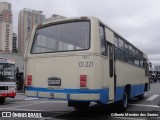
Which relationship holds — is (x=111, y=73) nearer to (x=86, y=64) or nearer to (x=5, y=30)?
(x=86, y=64)

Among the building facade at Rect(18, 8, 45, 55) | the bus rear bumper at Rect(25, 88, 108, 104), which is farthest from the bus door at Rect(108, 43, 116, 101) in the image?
the building facade at Rect(18, 8, 45, 55)

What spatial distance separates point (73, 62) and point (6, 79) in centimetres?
859

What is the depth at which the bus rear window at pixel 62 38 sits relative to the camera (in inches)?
374

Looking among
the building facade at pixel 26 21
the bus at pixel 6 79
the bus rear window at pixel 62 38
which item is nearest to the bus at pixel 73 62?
the bus rear window at pixel 62 38

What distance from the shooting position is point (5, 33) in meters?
63.8

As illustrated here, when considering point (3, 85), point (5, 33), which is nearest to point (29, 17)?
point (5, 33)

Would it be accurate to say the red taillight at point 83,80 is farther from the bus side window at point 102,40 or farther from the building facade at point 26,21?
the building facade at point 26,21

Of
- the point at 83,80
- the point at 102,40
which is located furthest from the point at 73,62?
the point at 102,40

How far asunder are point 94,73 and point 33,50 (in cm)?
279

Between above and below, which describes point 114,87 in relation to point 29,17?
below

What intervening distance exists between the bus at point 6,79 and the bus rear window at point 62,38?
6.83 m

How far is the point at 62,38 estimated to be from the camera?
989cm

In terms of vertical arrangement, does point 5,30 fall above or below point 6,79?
above

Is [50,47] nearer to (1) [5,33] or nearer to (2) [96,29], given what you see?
(2) [96,29]
